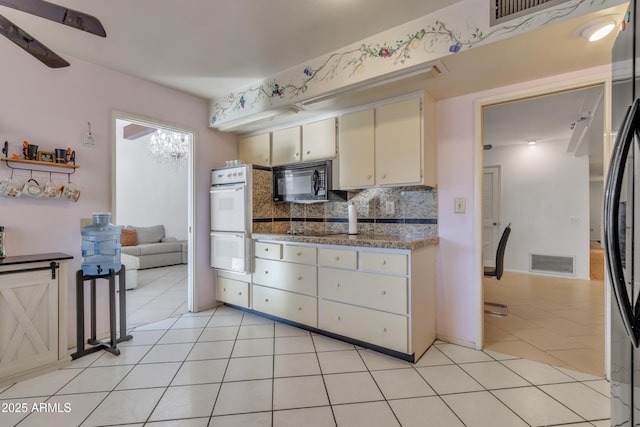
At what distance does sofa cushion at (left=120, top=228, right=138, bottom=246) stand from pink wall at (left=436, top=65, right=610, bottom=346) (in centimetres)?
579

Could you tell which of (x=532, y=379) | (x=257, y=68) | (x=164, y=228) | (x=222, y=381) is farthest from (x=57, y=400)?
(x=164, y=228)

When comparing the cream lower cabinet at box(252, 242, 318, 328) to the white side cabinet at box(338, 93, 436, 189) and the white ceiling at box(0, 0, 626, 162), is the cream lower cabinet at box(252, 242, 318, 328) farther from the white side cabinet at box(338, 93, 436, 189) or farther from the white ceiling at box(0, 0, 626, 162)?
the white ceiling at box(0, 0, 626, 162)

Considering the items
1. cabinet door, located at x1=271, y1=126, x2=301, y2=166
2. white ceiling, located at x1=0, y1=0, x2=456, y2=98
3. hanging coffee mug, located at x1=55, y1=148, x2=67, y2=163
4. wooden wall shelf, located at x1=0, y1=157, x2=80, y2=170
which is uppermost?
white ceiling, located at x1=0, y1=0, x2=456, y2=98

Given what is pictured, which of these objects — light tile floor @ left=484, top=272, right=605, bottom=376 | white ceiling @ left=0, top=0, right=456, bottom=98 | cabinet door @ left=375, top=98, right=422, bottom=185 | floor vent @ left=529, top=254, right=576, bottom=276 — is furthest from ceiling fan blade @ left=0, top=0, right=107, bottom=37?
floor vent @ left=529, top=254, right=576, bottom=276

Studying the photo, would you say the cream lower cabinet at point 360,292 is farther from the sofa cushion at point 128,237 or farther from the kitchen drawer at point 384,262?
the sofa cushion at point 128,237

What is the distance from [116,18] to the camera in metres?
1.99

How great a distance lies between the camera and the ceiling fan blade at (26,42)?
52.9 inches

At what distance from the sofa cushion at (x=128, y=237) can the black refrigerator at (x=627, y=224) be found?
6.74 meters

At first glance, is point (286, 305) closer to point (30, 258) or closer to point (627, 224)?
point (30, 258)

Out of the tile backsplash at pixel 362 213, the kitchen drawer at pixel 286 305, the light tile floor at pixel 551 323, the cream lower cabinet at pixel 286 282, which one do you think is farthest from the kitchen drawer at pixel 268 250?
the light tile floor at pixel 551 323

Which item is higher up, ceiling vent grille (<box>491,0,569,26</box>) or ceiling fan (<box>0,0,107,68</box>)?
ceiling vent grille (<box>491,0,569,26</box>)

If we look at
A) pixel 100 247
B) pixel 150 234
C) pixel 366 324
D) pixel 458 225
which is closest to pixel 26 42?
pixel 100 247

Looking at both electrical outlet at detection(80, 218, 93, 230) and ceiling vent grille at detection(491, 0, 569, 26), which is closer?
ceiling vent grille at detection(491, 0, 569, 26)

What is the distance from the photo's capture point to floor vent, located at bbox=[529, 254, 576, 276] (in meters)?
4.98
